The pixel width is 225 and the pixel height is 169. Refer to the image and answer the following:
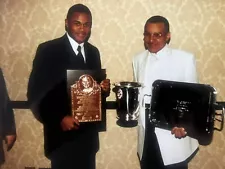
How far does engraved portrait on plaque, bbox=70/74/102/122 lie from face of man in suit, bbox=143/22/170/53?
367 millimetres

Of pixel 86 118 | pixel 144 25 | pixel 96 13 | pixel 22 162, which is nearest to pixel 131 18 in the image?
pixel 144 25

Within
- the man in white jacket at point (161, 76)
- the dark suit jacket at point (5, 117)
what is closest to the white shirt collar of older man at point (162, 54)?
the man in white jacket at point (161, 76)

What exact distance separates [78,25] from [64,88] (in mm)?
348

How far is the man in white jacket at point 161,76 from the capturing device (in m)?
1.53

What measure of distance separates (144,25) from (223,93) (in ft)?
1.91

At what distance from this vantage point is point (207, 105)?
1454 millimetres

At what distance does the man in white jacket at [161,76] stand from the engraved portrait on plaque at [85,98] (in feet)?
0.80

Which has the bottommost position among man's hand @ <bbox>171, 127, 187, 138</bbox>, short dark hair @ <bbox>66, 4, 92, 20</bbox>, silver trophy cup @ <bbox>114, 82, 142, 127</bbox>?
man's hand @ <bbox>171, 127, 187, 138</bbox>

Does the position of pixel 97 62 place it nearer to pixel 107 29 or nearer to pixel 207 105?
pixel 107 29

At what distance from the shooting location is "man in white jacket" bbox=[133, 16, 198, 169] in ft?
5.03

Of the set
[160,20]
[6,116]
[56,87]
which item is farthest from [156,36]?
[6,116]

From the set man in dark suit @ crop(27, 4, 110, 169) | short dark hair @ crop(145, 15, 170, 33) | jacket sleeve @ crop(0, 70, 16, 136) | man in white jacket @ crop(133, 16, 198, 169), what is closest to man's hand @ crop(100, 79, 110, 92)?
man in dark suit @ crop(27, 4, 110, 169)

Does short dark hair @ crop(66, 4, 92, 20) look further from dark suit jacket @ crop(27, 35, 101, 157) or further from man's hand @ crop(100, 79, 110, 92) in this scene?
man's hand @ crop(100, 79, 110, 92)

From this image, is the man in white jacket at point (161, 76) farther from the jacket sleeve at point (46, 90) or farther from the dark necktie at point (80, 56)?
the jacket sleeve at point (46, 90)
